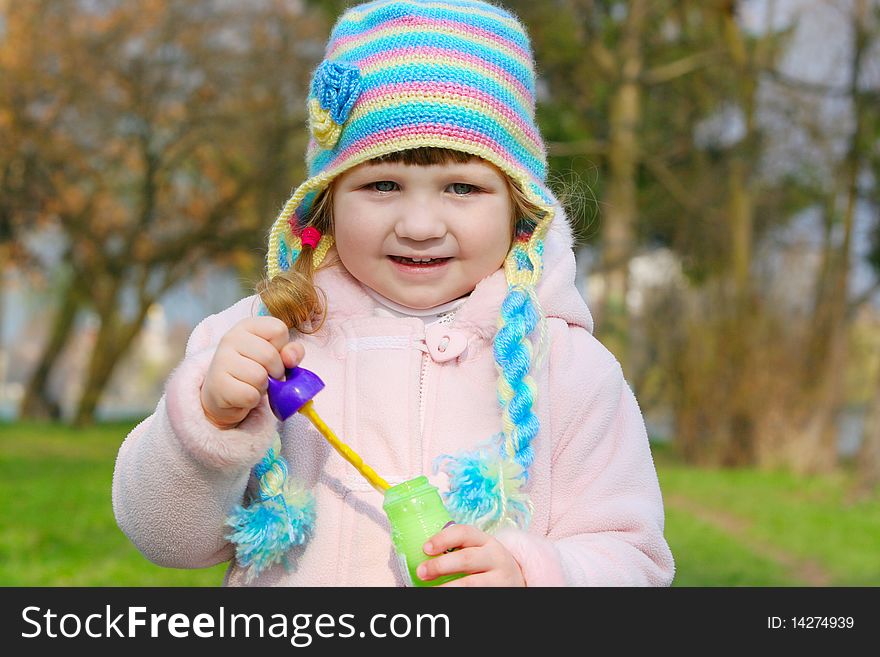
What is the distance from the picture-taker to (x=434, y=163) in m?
1.85

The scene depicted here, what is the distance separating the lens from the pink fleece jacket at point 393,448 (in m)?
1.68

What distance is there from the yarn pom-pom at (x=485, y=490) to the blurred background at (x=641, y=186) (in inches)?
273

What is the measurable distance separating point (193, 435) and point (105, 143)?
14667mm

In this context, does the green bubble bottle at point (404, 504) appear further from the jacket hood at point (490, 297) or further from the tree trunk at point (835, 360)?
the tree trunk at point (835, 360)

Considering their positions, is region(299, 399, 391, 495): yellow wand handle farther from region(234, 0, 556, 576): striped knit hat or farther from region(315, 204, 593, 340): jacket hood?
region(315, 204, 593, 340): jacket hood

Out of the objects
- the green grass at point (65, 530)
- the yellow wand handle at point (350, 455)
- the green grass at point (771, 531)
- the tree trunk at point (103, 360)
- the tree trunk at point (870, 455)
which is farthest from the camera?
the tree trunk at point (103, 360)

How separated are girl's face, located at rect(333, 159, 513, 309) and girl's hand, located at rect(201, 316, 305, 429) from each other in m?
0.32

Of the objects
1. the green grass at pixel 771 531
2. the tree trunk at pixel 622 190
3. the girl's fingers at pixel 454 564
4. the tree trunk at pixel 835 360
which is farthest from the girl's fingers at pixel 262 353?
the tree trunk at pixel 835 360

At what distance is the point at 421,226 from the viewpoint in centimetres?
180

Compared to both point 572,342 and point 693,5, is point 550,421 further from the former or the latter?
point 693,5

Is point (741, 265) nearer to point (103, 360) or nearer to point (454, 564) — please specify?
point (103, 360)

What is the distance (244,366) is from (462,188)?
0.55 meters

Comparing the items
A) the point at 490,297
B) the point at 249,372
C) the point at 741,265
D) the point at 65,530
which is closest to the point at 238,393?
the point at 249,372
